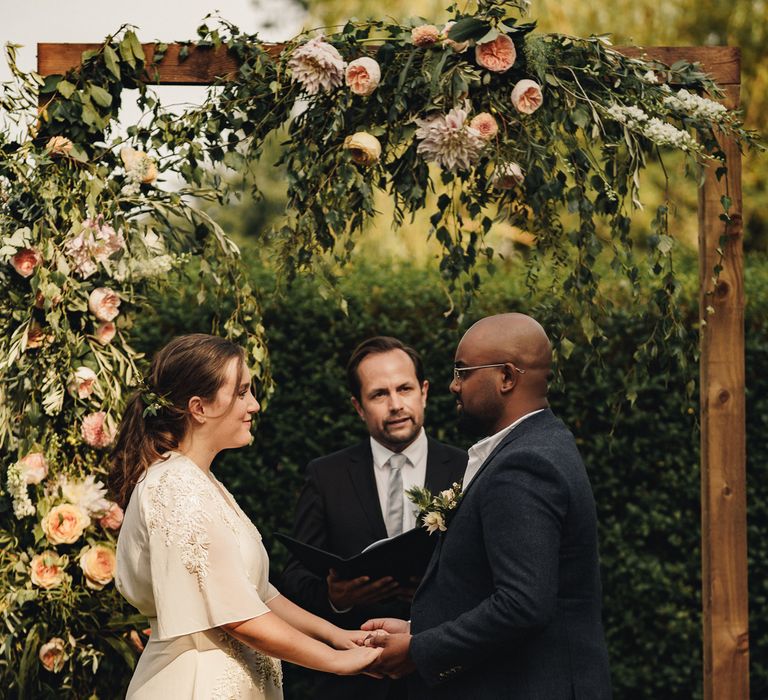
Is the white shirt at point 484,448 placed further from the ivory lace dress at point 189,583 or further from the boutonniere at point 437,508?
the ivory lace dress at point 189,583

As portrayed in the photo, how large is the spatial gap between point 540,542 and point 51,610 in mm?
1957

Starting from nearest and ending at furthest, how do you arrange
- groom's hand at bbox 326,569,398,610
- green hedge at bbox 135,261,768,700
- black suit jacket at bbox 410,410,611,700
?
black suit jacket at bbox 410,410,611,700 → groom's hand at bbox 326,569,398,610 → green hedge at bbox 135,261,768,700

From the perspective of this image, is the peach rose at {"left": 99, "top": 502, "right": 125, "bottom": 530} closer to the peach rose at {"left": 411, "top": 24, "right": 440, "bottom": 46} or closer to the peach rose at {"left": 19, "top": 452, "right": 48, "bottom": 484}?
the peach rose at {"left": 19, "top": 452, "right": 48, "bottom": 484}

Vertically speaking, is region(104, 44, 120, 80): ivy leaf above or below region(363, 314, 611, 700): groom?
above

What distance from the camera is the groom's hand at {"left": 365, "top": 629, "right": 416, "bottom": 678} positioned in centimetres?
289

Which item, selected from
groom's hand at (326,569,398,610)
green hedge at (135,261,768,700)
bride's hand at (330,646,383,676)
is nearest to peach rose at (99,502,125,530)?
groom's hand at (326,569,398,610)

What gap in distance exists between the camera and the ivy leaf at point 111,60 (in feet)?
11.7

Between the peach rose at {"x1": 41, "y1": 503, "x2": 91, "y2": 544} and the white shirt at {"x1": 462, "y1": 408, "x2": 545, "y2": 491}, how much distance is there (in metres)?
1.45


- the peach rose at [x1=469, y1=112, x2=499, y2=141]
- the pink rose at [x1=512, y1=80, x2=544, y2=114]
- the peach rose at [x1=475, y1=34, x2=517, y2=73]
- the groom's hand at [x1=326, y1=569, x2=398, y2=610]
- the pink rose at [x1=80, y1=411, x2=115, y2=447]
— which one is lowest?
the groom's hand at [x1=326, y1=569, x2=398, y2=610]

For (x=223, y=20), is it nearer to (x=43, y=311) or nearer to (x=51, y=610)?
(x=43, y=311)

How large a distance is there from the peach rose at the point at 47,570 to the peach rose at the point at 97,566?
78mm

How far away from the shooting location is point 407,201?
3.66 metres

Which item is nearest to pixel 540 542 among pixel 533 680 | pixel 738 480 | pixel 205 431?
pixel 533 680

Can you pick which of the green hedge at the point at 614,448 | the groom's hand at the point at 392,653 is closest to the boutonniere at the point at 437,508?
the groom's hand at the point at 392,653
